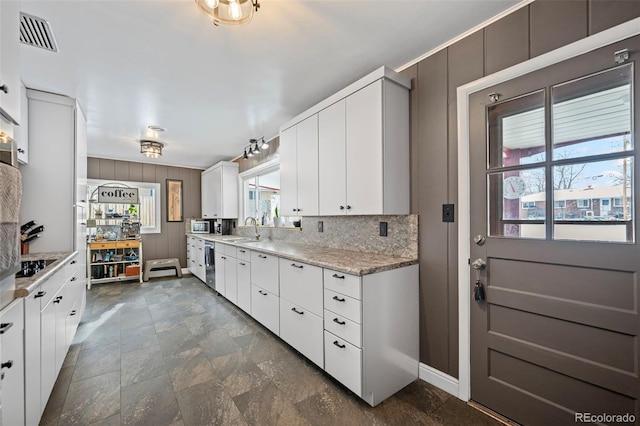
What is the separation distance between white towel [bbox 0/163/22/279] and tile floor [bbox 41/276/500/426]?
1068 mm

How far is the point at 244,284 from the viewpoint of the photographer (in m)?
3.25

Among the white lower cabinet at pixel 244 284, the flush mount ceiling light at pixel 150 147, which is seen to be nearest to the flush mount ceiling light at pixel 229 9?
the white lower cabinet at pixel 244 284

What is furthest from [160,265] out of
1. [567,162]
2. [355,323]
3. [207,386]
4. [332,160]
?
[567,162]

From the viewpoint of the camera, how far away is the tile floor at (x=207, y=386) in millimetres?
1641

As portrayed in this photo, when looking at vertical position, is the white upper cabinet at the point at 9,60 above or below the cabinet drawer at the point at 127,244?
above

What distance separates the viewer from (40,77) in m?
2.24

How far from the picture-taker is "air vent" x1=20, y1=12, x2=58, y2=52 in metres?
1.58

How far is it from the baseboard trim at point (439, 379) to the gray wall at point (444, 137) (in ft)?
0.12

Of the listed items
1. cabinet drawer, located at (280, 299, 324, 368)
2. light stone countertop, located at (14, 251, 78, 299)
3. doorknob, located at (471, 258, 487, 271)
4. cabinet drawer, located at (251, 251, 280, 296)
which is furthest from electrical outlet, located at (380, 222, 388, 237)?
light stone countertop, located at (14, 251, 78, 299)

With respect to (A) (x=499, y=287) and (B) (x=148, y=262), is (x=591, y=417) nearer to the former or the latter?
(A) (x=499, y=287)

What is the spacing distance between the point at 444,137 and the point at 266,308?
226cm

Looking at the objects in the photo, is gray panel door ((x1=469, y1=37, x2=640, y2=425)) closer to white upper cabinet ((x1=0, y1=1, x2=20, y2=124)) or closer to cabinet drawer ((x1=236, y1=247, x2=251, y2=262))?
cabinet drawer ((x1=236, y1=247, x2=251, y2=262))

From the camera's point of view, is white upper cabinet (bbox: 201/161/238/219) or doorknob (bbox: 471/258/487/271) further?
white upper cabinet (bbox: 201/161/238/219)

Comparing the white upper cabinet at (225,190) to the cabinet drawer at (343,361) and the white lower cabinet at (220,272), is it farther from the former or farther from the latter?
the cabinet drawer at (343,361)
